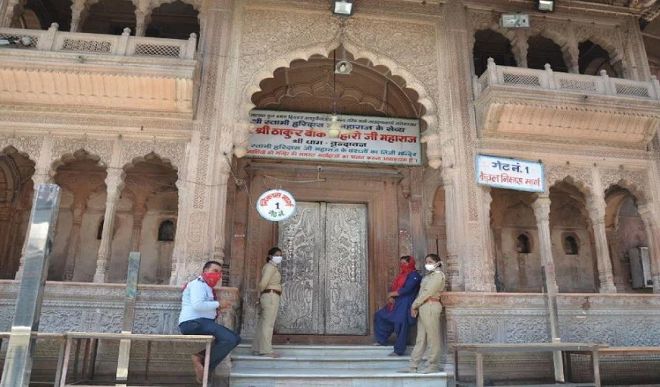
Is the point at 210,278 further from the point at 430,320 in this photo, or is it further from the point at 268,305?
the point at 430,320

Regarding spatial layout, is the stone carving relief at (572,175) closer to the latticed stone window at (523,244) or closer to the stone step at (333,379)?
the latticed stone window at (523,244)

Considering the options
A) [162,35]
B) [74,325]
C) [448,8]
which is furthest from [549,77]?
[74,325]

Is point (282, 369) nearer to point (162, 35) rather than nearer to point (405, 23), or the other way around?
point (405, 23)

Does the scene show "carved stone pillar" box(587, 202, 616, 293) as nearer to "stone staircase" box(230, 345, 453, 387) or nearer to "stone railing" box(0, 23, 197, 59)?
"stone staircase" box(230, 345, 453, 387)

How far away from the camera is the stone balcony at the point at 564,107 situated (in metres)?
7.85

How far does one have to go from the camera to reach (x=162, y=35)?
31.8 ft

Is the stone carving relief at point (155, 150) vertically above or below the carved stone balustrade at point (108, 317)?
above

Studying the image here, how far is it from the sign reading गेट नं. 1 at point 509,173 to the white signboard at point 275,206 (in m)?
2.87

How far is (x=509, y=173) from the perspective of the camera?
7.86 metres

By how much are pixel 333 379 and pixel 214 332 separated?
5.21 feet

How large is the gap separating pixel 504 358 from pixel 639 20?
22.0ft

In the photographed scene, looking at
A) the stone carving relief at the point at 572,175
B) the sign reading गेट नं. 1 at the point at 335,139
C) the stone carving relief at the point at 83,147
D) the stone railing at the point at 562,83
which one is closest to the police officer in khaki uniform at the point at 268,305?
the sign reading गेट नं. 1 at the point at 335,139

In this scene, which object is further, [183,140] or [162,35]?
[162,35]

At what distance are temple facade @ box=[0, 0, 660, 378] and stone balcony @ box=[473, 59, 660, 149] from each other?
31 mm
